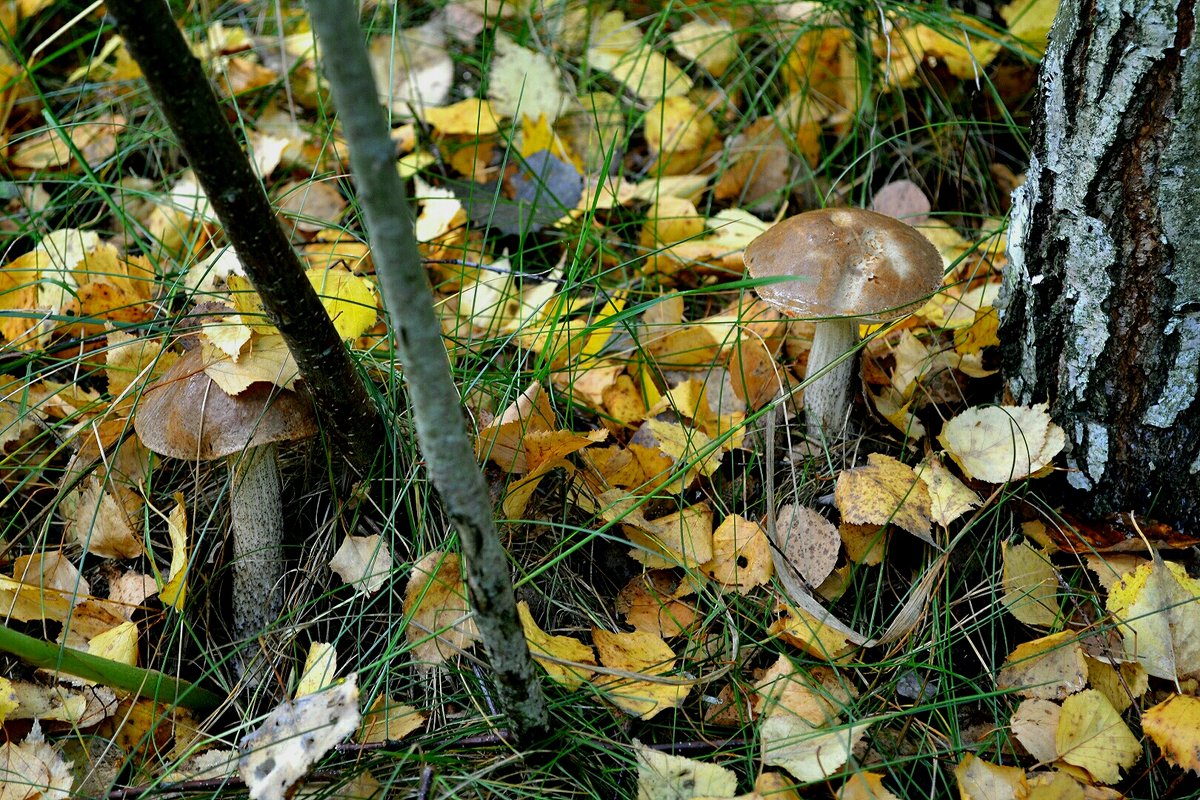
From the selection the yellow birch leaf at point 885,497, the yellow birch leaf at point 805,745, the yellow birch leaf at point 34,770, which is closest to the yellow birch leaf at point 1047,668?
the yellow birch leaf at point 885,497

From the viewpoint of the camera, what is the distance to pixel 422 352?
3.72 ft

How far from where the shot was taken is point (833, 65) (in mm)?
3098

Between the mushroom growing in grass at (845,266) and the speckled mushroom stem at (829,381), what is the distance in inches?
2.3

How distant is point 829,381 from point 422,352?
1231 mm

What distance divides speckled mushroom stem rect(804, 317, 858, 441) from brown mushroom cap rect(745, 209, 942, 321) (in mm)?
173

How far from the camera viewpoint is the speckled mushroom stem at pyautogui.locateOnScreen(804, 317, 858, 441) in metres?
2.04

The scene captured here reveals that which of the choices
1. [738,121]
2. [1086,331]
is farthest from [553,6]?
[1086,331]

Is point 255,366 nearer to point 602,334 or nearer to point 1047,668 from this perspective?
point 602,334

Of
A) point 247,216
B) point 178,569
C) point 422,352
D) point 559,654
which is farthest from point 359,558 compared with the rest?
point 422,352

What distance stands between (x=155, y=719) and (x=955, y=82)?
2759 millimetres

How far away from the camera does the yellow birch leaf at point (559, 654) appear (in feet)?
5.51

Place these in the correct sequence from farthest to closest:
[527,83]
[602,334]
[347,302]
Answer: [527,83]
[602,334]
[347,302]

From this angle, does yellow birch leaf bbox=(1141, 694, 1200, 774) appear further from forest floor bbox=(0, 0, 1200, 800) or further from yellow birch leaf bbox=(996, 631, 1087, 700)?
yellow birch leaf bbox=(996, 631, 1087, 700)

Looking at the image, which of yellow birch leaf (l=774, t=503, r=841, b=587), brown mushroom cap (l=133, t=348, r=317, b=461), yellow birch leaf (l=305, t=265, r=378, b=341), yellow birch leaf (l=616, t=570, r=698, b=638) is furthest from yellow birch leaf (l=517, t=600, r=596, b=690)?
yellow birch leaf (l=305, t=265, r=378, b=341)
